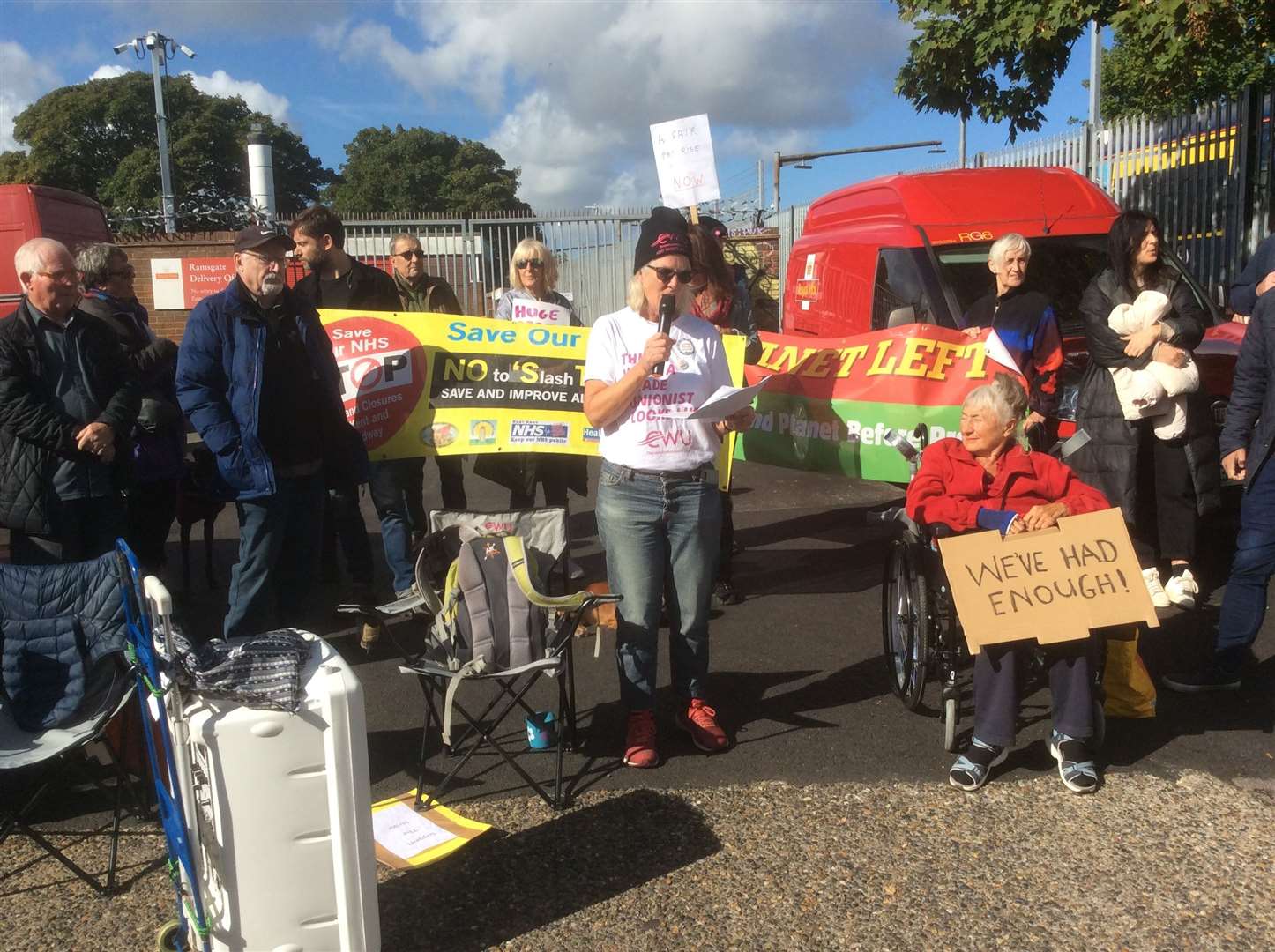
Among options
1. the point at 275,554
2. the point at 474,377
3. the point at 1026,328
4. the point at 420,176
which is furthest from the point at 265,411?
the point at 420,176

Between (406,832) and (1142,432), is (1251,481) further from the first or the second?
(406,832)

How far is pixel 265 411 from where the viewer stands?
185 inches

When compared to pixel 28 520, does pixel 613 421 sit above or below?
above

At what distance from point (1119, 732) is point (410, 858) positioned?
2.77 metres

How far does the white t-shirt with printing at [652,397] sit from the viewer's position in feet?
13.5

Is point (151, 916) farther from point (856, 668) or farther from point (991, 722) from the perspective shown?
point (856, 668)

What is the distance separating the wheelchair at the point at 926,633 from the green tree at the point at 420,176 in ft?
240

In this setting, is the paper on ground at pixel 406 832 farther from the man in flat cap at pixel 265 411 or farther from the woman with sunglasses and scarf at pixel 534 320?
the woman with sunglasses and scarf at pixel 534 320

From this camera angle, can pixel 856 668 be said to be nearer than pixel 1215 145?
Yes

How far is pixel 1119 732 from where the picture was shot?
445 cm

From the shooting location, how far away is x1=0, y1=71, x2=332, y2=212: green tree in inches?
2192

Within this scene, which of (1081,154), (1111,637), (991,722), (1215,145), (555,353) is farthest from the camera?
(1081,154)

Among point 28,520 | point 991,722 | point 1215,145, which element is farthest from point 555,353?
point 1215,145

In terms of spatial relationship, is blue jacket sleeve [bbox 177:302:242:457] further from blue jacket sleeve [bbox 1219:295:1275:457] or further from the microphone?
blue jacket sleeve [bbox 1219:295:1275:457]
